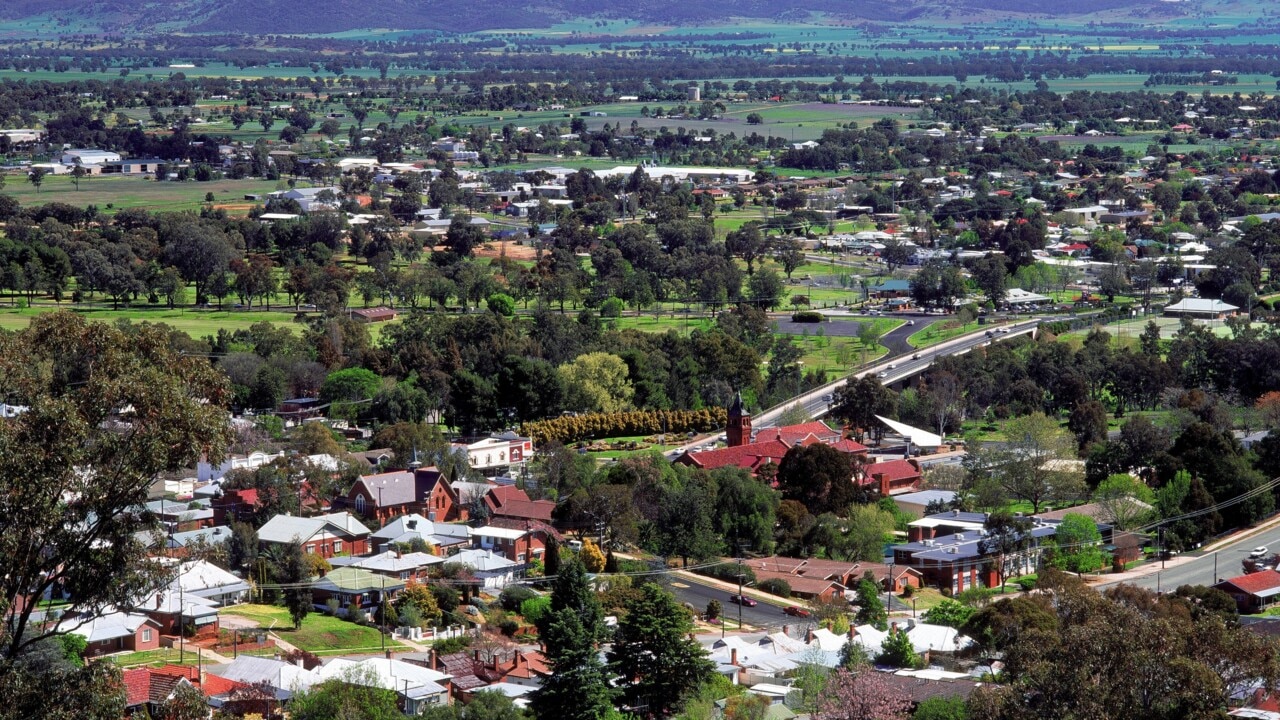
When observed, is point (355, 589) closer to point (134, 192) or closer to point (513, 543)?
point (513, 543)

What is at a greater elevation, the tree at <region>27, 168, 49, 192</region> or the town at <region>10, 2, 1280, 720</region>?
the town at <region>10, 2, 1280, 720</region>

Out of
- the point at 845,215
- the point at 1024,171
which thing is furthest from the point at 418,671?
the point at 1024,171

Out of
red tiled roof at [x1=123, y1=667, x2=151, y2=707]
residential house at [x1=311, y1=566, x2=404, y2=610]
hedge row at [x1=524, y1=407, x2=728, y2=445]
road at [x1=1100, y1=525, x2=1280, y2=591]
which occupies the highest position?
red tiled roof at [x1=123, y1=667, x2=151, y2=707]

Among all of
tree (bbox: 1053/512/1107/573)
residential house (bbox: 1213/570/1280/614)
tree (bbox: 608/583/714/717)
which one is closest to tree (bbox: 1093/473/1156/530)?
tree (bbox: 1053/512/1107/573)

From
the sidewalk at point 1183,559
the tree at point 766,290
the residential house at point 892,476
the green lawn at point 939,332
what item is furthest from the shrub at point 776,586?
the tree at point 766,290

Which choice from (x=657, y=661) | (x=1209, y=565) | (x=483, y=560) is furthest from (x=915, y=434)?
(x=657, y=661)

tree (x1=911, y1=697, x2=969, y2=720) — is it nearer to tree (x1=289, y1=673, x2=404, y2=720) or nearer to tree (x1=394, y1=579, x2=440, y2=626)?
tree (x1=289, y1=673, x2=404, y2=720)
